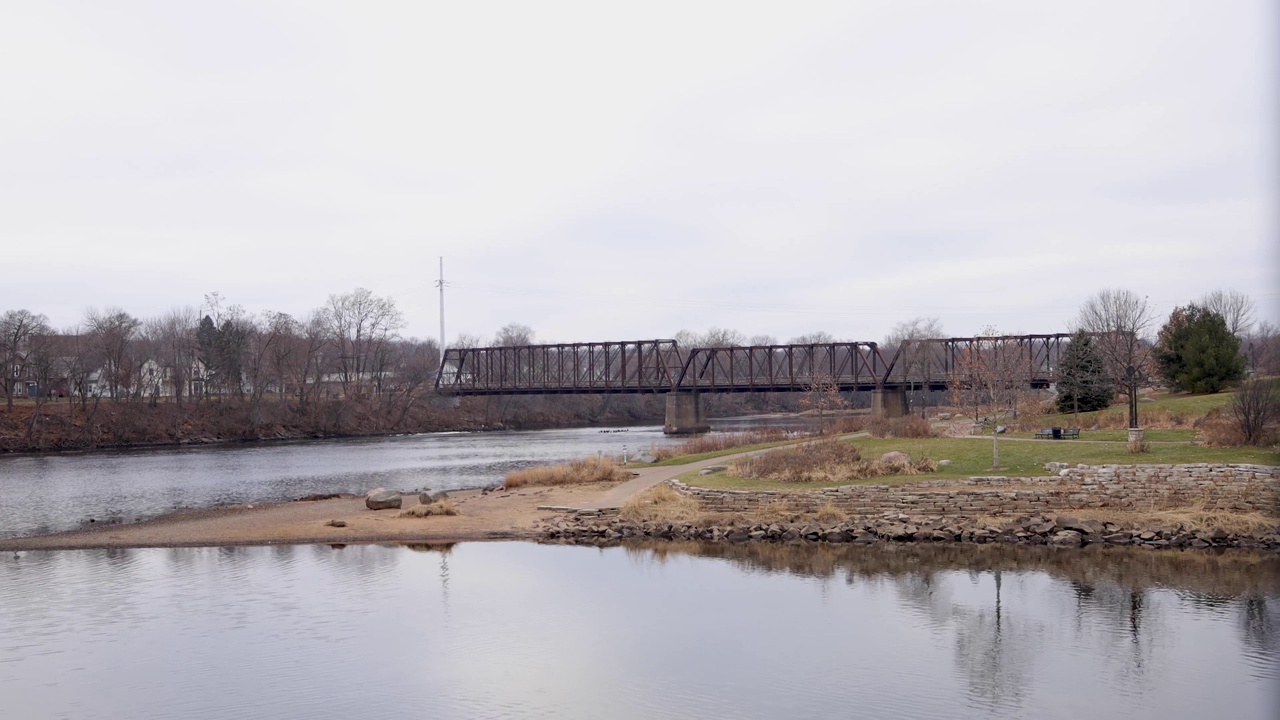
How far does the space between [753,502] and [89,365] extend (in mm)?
90766

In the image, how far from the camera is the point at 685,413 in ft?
359

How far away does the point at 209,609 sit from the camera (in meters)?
22.6

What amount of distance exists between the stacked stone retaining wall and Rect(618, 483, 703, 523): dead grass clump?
5.00 ft

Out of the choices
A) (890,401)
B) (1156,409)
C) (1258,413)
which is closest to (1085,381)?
(1156,409)

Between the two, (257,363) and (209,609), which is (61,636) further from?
(257,363)

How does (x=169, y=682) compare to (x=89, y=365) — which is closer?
(x=169, y=682)

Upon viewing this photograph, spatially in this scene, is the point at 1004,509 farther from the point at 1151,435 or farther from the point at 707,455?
the point at 707,455

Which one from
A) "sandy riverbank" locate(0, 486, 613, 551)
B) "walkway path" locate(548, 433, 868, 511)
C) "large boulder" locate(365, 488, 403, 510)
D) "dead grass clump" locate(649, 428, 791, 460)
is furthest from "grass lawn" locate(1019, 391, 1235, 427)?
"large boulder" locate(365, 488, 403, 510)

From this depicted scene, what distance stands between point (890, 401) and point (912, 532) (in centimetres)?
7017

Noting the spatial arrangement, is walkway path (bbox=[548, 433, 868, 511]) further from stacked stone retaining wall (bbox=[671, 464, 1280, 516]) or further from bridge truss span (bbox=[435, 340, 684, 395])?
bridge truss span (bbox=[435, 340, 684, 395])

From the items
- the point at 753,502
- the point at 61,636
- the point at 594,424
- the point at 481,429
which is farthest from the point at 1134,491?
the point at 594,424

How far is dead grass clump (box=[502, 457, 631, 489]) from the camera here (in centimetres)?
4303

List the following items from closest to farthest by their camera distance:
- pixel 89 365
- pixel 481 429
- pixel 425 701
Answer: pixel 425 701
pixel 89 365
pixel 481 429

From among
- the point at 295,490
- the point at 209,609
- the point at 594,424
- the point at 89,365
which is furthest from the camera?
the point at 594,424
